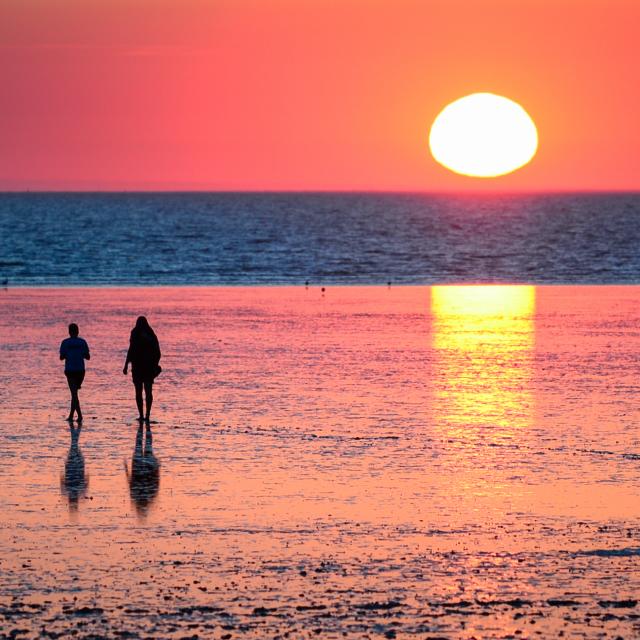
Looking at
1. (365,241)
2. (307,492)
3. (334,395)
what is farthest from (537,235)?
(307,492)

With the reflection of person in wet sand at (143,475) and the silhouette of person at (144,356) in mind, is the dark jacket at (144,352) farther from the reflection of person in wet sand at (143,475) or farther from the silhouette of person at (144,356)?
the reflection of person in wet sand at (143,475)

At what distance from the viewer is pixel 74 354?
885 inches

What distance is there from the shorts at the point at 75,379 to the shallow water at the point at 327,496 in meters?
0.60

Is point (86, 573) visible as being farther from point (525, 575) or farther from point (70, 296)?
point (70, 296)

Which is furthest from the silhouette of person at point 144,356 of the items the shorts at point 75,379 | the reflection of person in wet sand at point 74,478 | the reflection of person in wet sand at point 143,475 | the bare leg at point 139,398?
the reflection of person in wet sand at point 74,478

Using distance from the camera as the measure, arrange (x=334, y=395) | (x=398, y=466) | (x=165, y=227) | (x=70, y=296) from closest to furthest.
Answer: (x=398, y=466) < (x=334, y=395) < (x=70, y=296) < (x=165, y=227)

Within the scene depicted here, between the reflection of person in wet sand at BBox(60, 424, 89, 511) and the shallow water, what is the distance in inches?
2.2

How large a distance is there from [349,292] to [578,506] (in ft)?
138

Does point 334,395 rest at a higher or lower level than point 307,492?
higher

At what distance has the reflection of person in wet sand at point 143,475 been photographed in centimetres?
1567

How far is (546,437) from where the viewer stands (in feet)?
66.1

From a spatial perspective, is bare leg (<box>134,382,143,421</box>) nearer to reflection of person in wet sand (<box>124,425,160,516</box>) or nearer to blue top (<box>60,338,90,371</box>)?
blue top (<box>60,338,90,371</box>)

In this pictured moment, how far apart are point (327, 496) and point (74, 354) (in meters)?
7.99

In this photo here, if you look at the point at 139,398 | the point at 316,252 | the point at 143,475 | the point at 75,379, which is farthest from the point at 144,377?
the point at 316,252
